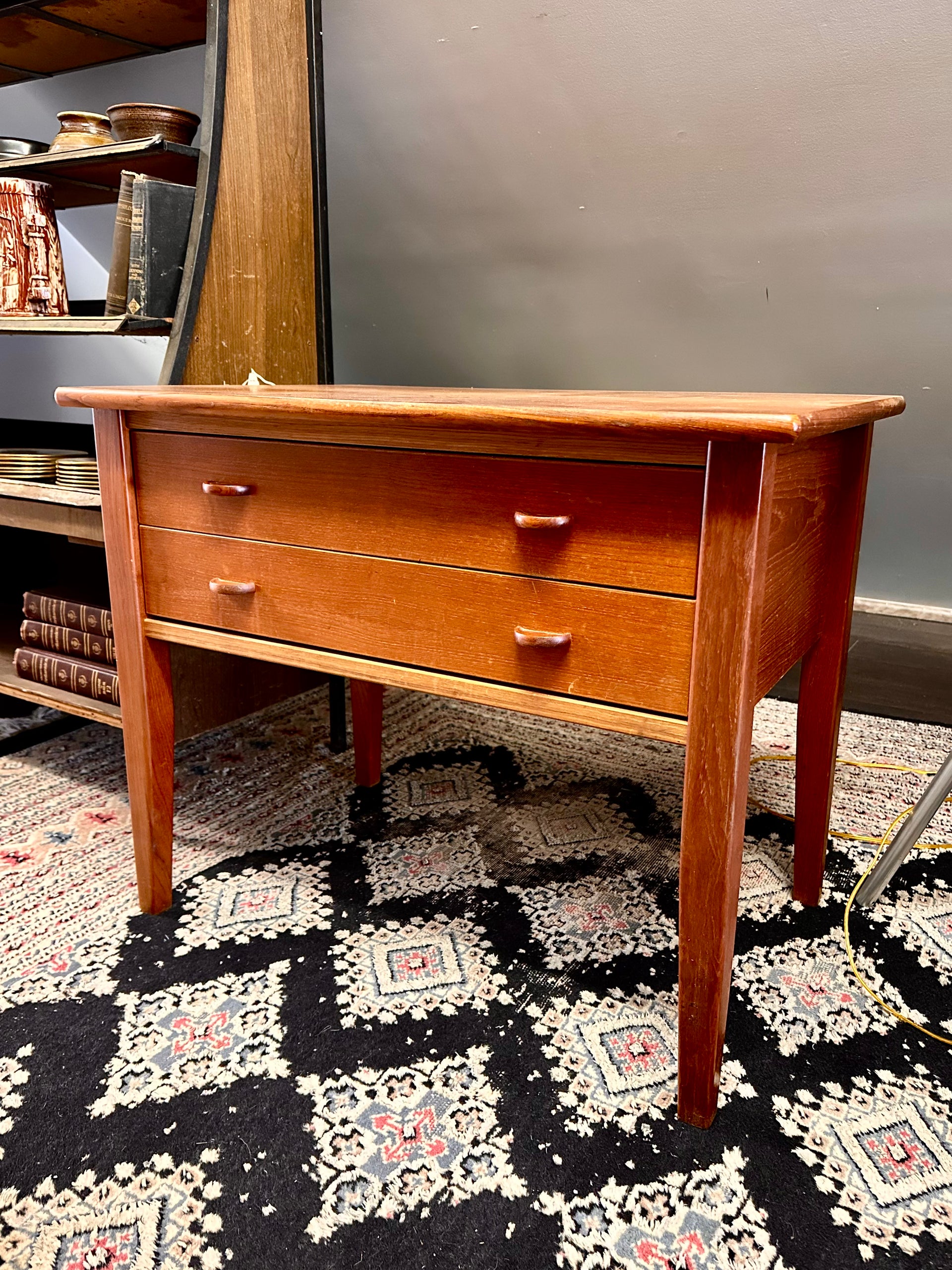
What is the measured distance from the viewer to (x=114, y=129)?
5.38ft

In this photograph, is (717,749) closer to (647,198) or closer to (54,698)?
(54,698)

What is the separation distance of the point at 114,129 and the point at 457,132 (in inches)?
34.5

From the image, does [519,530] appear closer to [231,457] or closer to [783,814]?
[231,457]

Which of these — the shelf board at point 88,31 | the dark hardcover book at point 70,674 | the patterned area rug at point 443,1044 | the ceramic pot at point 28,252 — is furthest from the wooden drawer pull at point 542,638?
the shelf board at point 88,31

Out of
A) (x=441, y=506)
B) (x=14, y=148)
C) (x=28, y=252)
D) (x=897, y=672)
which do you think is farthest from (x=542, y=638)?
(x=897, y=672)

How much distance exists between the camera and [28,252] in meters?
1.79

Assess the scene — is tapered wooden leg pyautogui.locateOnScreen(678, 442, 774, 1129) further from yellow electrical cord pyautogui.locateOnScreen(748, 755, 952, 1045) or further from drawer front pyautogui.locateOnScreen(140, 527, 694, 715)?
yellow electrical cord pyautogui.locateOnScreen(748, 755, 952, 1045)

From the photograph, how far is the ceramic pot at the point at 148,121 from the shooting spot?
1.60m

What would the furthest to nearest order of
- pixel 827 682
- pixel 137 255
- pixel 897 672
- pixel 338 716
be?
pixel 897 672
pixel 338 716
pixel 137 255
pixel 827 682

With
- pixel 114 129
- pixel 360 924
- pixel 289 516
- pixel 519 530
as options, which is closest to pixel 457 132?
pixel 114 129

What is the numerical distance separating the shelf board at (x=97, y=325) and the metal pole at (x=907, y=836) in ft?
4.75

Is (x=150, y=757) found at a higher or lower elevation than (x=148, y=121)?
lower

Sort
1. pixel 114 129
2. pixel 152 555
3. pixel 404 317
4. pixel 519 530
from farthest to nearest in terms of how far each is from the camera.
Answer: pixel 404 317 < pixel 114 129 < pixel 152 555 < pixel 519 530

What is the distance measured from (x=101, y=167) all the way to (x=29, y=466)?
0.61 metres
